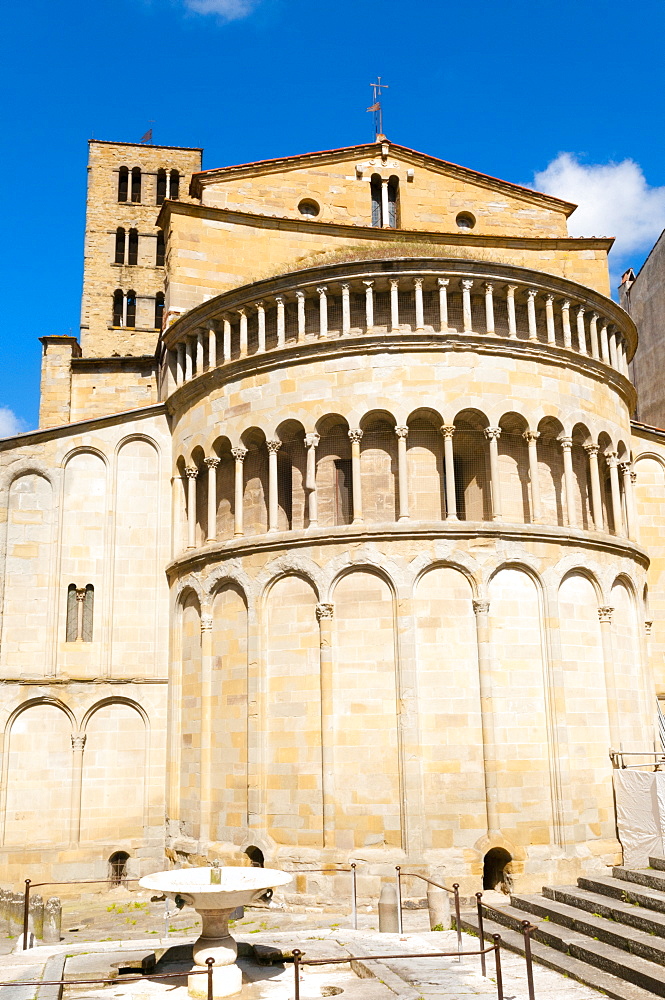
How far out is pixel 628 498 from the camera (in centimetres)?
2308

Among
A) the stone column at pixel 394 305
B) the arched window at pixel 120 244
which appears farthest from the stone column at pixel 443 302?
the arched window at pixel 120 244

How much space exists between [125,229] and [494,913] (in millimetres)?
41867

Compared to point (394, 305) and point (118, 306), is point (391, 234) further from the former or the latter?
point (118, 306)

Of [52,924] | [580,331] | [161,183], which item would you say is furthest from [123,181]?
[52,924]

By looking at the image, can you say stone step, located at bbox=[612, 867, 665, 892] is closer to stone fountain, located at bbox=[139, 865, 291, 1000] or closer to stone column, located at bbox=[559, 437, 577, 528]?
stone fountain, located at bbox=[139, 865, 291, 1000]

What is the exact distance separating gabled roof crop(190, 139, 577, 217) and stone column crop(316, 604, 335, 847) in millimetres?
14157

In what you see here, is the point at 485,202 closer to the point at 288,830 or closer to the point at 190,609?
the point at 190,609

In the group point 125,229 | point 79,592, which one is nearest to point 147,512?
point 79,592

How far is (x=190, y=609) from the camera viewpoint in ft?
73.9

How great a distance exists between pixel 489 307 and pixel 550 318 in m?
1.51

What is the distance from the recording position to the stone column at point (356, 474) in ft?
65.0

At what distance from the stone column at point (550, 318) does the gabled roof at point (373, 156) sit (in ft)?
32.5

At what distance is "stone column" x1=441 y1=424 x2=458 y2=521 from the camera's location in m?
19.7

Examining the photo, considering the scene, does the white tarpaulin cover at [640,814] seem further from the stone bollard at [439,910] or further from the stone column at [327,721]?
the stone column at [327,721]
